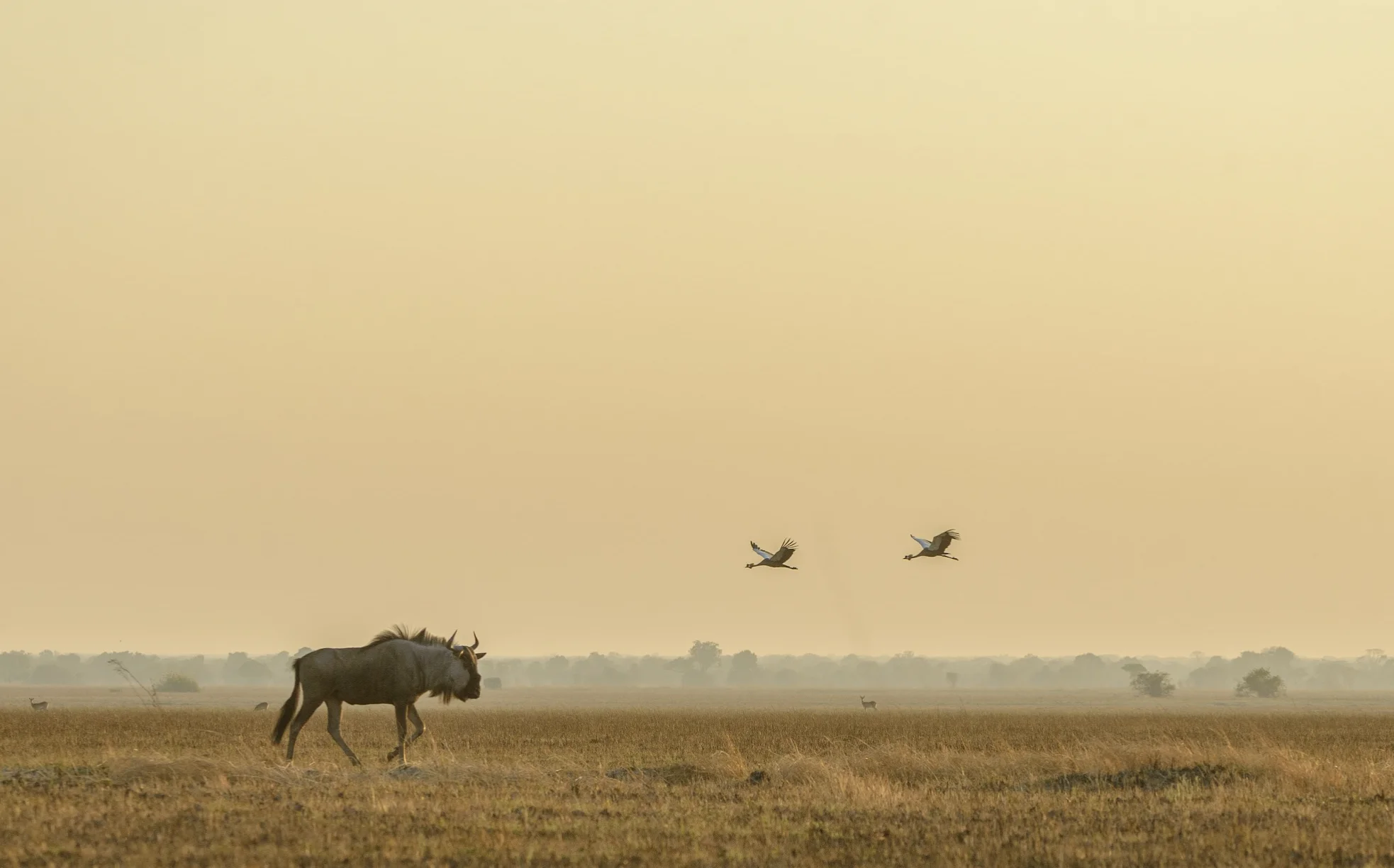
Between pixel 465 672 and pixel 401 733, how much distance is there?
80.1 inches

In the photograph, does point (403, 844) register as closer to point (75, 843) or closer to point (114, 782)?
point (75, 843)

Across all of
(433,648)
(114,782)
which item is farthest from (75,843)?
(433,648)

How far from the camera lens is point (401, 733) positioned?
2970 cm

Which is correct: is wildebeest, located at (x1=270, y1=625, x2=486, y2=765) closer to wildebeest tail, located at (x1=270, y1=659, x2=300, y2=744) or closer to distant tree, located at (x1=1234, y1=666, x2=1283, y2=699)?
wildebeest tail, located at (x1=270, y1=659, x2=300, y2=744)

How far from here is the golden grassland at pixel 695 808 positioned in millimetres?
17219

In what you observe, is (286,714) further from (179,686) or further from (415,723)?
(179,686)

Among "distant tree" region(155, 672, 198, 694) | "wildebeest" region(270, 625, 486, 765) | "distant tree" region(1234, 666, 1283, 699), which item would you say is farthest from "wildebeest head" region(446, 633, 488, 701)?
"distant tree" region(1234, 666, 1283, 699)

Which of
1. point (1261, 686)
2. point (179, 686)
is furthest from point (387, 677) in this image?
point (1261, 686)

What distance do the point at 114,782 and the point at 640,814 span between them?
8.37 meters

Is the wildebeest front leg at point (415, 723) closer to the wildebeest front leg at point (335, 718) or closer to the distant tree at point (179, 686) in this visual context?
the wildebeest front leg at point (335, 718)

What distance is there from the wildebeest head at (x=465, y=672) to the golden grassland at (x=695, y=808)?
5.46 feet

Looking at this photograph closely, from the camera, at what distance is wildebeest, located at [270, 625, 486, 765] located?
2980 cm

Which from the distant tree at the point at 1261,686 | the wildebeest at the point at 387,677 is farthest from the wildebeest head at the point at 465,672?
the distant tree at the point at 1261,686

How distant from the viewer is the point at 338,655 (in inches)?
1191
